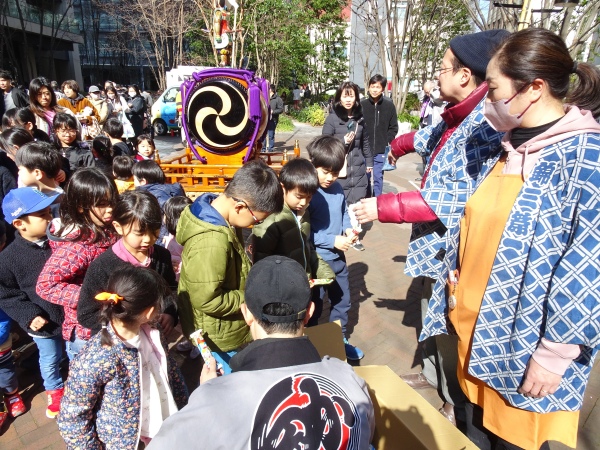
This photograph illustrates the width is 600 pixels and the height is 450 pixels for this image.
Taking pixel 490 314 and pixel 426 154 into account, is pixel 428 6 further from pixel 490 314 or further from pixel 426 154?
pixel 490 314

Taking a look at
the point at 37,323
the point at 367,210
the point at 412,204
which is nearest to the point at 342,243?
the point at 367,210

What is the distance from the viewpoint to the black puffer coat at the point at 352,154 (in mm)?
5305

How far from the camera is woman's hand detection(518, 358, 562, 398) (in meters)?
1.54

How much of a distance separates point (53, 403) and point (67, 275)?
101 centimetres

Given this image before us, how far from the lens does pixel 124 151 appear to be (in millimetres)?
5266

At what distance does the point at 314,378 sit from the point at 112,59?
1732 inches

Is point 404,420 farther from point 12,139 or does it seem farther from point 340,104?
point 340,104

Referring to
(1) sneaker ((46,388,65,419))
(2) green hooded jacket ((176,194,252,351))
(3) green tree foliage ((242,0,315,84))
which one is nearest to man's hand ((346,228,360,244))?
(2) green hooded jacket ((176,194,252,351))

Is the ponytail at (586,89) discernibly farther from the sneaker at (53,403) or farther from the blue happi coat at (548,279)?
the sneaker at (53,403)

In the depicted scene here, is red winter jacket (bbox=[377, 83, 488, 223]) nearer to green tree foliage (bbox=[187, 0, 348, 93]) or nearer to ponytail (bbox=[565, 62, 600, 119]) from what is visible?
ponytail (bbox=[565, 62, 600, 119])

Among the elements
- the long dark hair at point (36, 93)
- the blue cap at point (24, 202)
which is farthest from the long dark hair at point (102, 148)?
the blue cap at point (24, 202)

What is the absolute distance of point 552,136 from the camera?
155cm

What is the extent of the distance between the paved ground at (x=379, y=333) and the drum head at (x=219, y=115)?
7.02 ft

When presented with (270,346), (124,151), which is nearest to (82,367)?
(270,346)
